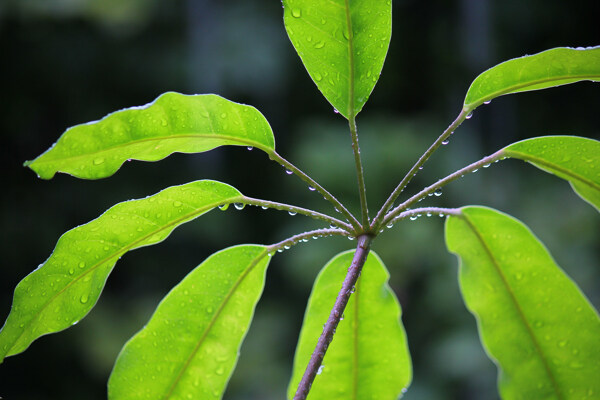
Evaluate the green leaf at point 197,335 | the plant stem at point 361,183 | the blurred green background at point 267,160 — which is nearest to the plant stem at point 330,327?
the plant stem at point 361,183

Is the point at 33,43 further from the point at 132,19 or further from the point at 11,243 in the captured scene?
the point at 11,243

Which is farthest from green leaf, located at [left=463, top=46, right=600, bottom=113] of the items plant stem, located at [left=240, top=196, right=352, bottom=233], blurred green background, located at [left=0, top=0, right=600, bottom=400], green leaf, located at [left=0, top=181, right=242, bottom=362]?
blurred green background, located at [left=0, top=0, right=600, bottom=400]

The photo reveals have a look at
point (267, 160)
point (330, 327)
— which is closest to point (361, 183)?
point (330, 327)

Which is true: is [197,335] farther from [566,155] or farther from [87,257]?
[566,155]

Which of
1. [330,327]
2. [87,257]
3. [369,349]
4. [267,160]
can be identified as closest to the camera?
[330,327]

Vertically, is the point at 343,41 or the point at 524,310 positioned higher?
the point at 343,41

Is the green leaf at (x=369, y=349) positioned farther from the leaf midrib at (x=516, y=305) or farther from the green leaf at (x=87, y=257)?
the green leaf at (x=87, y=257)

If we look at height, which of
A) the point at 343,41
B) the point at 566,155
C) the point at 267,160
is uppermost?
the point at 343,41
